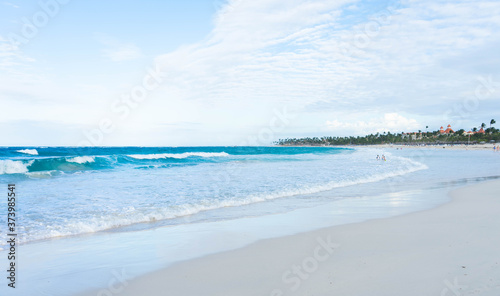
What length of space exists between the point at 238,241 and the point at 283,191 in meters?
7.64

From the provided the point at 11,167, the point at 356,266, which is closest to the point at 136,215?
the point at 356,266

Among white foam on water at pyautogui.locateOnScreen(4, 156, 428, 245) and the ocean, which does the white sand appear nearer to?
the ocean

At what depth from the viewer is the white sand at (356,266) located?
4340 millimetres

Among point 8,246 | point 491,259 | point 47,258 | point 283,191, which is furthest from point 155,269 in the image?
point 283,191

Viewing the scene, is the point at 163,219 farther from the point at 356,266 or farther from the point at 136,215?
the point at 356,266

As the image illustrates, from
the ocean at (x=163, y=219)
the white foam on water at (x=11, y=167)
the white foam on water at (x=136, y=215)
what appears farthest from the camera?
the white foam on water at (x=11, y=167)

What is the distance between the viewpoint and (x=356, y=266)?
5105 millimetres

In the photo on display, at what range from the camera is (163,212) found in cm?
984

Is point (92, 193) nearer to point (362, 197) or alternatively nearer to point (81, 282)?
point (81, 282)

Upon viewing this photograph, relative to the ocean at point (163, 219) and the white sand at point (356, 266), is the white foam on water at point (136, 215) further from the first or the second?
the white sand at point (356, 266)

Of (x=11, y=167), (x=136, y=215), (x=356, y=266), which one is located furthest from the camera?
(x=11, y=167)

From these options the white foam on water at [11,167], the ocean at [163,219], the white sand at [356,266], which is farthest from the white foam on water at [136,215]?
the white foam on water at [11,167]

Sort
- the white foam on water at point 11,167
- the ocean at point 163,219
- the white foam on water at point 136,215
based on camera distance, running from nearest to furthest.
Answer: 1. the ocean at point 163,219
2. the white foam on water at point 136,215
3. the white foam on water at point 11,167

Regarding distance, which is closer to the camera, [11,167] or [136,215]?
[136,215]
